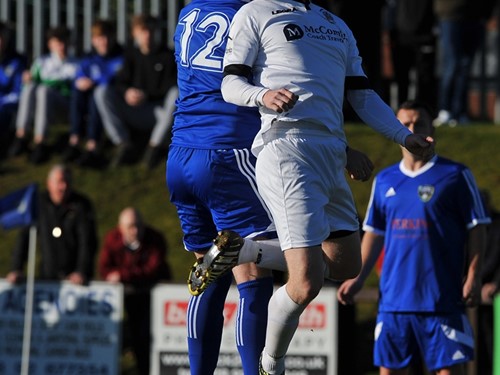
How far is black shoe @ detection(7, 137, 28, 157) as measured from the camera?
45.7 feet

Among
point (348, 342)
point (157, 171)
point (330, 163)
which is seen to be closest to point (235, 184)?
point (330, 163)

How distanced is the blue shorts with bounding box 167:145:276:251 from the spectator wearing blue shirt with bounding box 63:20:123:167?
21.5 ft

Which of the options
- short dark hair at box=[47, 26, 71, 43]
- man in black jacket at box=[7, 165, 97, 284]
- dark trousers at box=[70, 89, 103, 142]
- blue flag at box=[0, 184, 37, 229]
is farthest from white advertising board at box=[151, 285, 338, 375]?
short dark hair at box=[47, 26, 71, 43]

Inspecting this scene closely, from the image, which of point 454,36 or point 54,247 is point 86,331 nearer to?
point 54,247

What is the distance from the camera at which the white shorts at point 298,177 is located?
6266 mm

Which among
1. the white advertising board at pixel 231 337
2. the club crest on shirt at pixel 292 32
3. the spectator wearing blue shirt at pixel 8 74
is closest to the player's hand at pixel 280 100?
the club crest on shirt at pixel 292 32

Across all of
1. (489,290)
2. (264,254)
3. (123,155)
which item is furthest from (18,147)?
(264,254)

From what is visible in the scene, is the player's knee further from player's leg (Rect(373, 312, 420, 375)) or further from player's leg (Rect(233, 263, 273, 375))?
player's leg (Rect(373, 312, 420, 375))

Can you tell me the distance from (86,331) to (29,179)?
305cm

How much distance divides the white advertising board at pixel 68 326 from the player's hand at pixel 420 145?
514cm

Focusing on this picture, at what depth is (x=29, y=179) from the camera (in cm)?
1380

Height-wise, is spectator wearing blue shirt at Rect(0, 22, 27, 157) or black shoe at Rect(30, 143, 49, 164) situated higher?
spectator wearing blue shirt at Rect(0, 22, 27, 157)

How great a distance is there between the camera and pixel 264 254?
6523mm

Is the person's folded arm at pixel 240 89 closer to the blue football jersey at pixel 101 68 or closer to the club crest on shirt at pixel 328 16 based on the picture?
the club crest on shirt at pixel 328 16
